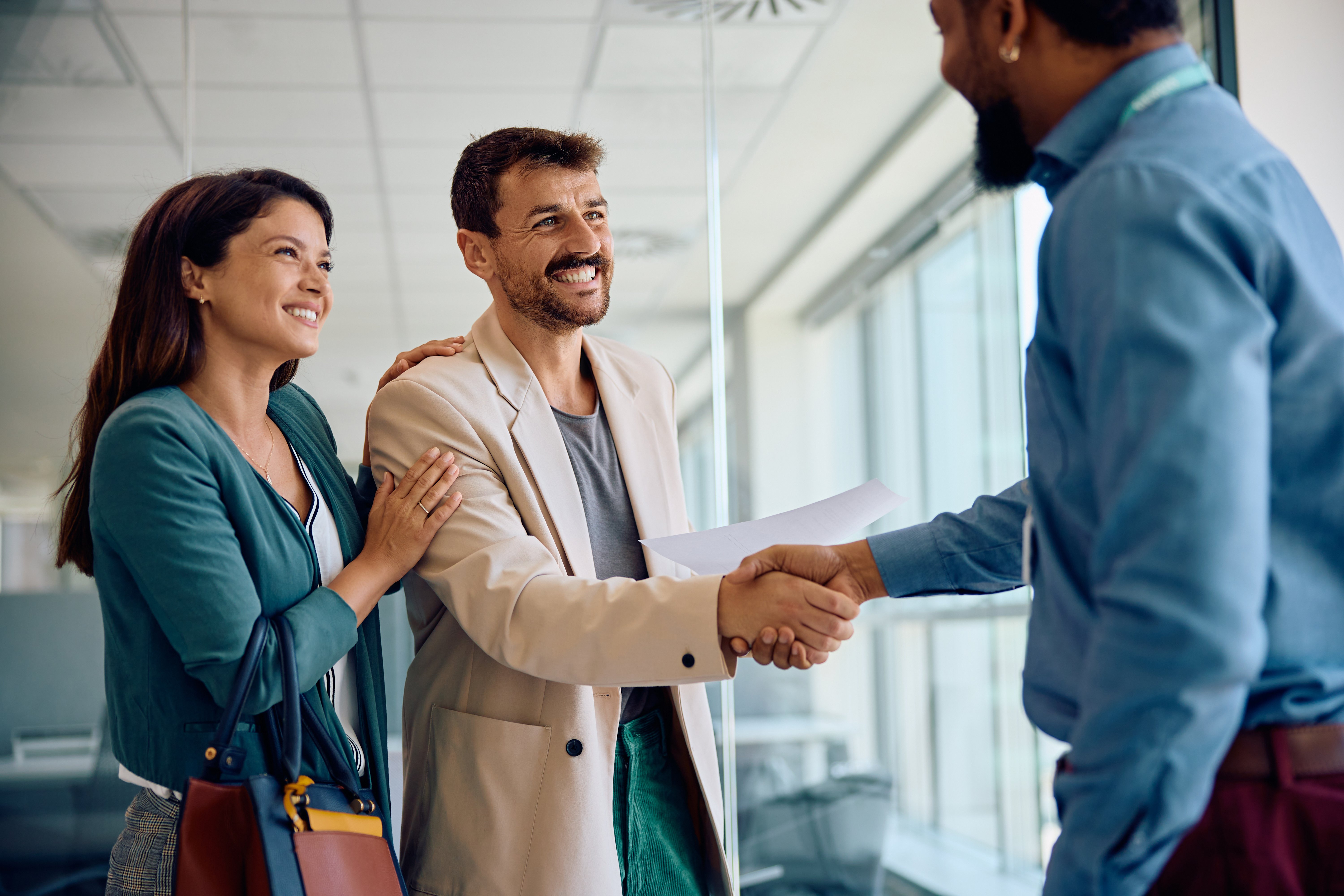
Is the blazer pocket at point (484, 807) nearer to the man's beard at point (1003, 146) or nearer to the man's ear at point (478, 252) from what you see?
the man's ear at point (478, 252)

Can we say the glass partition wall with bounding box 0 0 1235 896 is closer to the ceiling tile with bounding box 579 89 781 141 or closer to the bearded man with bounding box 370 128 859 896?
the ceiling tile with bounding box 579 89 781 141

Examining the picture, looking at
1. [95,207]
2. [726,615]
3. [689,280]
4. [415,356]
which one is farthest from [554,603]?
[95,207]

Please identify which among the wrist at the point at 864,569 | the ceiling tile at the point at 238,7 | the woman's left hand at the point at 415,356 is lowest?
the wrist at the point at 864,569

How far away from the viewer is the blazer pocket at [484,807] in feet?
5.29

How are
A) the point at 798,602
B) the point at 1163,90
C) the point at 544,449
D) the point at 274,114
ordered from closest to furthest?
1. the point at 1163,90
2. the point at 798,602
3. the point at 544,449
4. the point at 274,114

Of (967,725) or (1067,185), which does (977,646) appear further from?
(1067,185)

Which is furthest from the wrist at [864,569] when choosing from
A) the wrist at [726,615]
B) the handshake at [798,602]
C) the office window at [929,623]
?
the office window at [929,623]

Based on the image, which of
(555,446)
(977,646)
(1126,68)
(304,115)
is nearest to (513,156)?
(555,446)

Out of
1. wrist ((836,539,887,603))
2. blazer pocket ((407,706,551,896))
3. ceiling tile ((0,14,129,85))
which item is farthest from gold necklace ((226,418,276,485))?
ceiling tile ((0,14,129,85))

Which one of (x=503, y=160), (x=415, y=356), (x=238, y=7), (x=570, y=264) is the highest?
(x=238, y=7)

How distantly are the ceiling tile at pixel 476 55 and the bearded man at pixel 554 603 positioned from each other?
1348 mm

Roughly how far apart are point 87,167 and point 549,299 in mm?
1916

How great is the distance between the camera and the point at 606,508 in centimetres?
189

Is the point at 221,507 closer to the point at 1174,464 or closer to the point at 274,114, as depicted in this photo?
the point at 1174,464
